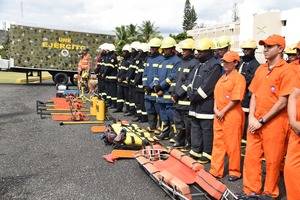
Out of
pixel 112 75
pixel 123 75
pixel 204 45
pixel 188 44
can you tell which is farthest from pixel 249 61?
pixel 112 75

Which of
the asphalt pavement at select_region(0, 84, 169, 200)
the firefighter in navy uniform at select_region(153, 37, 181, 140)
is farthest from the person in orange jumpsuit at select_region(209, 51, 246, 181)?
the firefighter in navy uniform at select_region(153, 37, 181, 140)

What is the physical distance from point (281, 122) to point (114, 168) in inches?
115

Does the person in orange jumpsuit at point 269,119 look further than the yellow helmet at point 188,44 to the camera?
No

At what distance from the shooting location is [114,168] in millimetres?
6863

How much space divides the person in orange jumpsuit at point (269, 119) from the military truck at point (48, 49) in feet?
58.0

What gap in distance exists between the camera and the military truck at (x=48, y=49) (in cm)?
2156

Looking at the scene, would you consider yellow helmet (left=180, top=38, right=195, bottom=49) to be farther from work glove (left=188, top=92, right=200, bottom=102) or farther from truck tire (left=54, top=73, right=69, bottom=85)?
truck tire (left=54, top=73, right=69, bottom=85)

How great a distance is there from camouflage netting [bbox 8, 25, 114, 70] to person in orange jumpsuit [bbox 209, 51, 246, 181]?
17121 mm

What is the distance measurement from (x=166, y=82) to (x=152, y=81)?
805 mm

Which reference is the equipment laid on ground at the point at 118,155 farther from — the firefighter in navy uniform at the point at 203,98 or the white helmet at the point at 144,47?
the white helmet at the point at 144,47

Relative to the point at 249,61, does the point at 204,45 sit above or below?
above

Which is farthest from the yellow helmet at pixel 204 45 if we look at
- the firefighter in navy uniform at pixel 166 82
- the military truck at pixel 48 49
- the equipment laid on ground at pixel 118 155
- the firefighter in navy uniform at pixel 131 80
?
the military truck at pixel 48 49

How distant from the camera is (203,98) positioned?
6.79 m

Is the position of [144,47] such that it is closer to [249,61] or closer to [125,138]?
[125,138]
